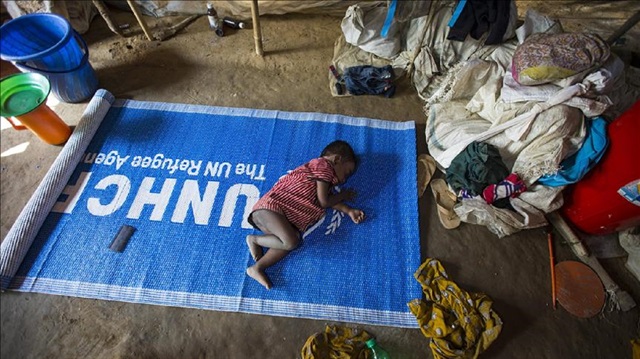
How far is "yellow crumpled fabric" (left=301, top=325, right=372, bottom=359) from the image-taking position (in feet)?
5.87

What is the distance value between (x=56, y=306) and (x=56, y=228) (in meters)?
0.48

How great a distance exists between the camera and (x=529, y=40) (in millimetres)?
2113

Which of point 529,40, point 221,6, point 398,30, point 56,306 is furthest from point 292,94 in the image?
point 56,306

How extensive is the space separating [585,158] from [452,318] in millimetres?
1170

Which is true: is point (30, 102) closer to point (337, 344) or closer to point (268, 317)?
point (268, 317)

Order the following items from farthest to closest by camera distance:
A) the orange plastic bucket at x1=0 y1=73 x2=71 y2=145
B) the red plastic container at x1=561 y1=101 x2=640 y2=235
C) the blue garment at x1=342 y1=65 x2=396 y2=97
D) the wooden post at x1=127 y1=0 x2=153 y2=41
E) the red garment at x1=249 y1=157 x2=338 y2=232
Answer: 1. the wooden post at x1=127 y1=0 x2=153 y2=41
2. the blue garment at x1=342 y1=65 x2=396 y2=97
3. the orange plastic bucket at x1=0 y1=73 x2=71 y2=145
4. the red garment at x1=249 y1=157 x2=338 y2=232
5. the red plastic container at x1=561 y1=101 x2=640 y2=235

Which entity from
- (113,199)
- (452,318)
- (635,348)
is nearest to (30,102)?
(113,199)

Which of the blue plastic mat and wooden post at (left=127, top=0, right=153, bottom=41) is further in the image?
wooden post at (left=127, top=0, right=153, bottom=41)

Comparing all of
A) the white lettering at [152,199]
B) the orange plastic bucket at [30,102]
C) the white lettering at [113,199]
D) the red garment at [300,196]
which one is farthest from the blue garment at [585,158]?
the orange plastic bucket at [30,102]

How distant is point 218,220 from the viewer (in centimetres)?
218

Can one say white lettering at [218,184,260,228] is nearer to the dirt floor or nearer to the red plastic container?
the dirt floor

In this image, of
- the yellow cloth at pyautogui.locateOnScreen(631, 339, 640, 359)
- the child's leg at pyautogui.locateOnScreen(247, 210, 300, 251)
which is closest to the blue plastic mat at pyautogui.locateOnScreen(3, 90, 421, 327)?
the child's leg at pyautogui.locateOnScreen(247, 210, 300, 251)

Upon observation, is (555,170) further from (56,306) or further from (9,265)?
(9,265)

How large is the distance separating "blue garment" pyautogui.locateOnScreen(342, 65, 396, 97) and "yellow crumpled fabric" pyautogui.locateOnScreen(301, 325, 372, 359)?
1.82m
